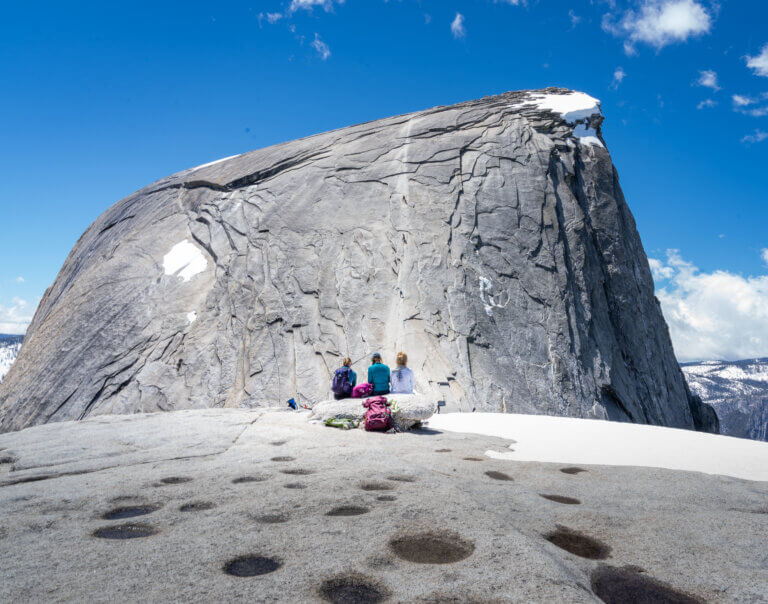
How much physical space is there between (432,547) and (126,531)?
7.14ft

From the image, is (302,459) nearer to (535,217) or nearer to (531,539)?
(531,539)

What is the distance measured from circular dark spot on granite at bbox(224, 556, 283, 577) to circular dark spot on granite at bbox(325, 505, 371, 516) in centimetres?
89

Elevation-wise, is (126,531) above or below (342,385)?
below

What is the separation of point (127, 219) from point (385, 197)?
14.6 metres

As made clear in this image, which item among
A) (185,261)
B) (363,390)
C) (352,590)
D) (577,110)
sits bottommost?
(352,590)

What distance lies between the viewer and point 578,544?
3.40 m

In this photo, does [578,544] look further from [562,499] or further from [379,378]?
[379,378]

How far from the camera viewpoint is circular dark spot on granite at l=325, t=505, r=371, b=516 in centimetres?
381

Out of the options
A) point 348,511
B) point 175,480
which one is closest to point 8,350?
point 175,480

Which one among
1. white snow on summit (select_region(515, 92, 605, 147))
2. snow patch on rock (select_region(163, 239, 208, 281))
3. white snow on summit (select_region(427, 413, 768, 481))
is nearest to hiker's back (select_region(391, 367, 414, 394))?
white snow on summit (select_region(427, 413, 768, 481))

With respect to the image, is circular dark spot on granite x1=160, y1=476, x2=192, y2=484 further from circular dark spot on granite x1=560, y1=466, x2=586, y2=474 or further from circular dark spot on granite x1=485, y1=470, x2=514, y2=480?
circular dark spot on granite x1=560, y1=466, x2=586, y2=474

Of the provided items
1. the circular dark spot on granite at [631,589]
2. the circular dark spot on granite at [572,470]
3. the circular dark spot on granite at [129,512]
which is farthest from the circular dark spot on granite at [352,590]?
the circular dark spot on granite at [572,470]

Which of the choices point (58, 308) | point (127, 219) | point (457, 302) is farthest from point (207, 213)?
point (457, 302)

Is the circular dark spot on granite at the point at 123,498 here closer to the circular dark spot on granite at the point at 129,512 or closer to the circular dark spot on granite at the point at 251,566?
the circular dark spot on granite at the point at 129,512
